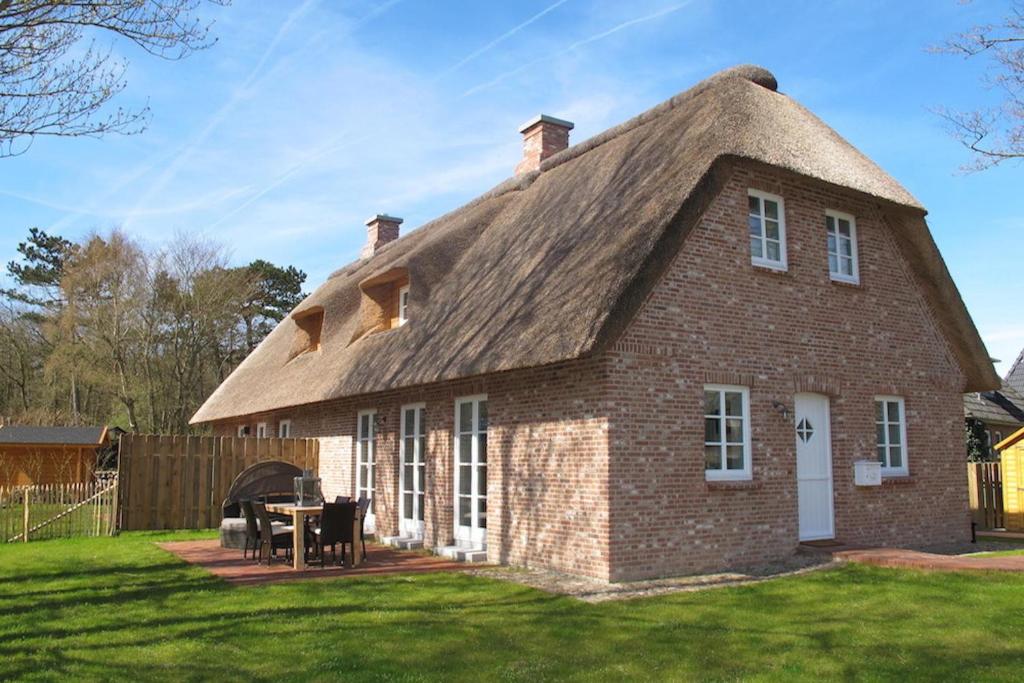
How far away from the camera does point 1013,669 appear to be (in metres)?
6.00

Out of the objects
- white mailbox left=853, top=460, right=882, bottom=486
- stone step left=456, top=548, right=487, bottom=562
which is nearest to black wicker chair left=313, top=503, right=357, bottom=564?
stone step left=456, top=548, right=487, bottom=562

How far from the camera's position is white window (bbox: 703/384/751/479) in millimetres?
10508

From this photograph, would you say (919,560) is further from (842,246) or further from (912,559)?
(842,246)

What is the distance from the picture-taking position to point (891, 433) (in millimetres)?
12750

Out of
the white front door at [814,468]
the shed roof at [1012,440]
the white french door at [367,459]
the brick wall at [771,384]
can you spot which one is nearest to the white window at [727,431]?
the brick wall at [771,384]

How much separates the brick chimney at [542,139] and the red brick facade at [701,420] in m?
5.95

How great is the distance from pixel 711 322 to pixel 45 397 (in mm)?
37094

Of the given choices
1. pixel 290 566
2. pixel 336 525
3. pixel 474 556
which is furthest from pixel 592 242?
pixel 290 566

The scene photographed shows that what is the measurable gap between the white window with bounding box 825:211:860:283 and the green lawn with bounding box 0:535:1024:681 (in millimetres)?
4591

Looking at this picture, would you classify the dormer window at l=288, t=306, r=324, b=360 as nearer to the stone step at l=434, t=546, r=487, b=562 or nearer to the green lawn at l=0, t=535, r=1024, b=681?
the stone step at l=434, t=546, r=487, b=562

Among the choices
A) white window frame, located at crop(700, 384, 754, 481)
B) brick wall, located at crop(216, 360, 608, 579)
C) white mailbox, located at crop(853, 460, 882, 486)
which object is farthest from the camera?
white mailbox, located at crop(853, 460, 882, 486)

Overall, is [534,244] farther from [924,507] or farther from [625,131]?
[924,507]

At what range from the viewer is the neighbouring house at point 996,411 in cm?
2505

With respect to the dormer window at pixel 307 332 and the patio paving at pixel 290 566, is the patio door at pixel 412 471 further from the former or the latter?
the dormer window at pixel 307 332
